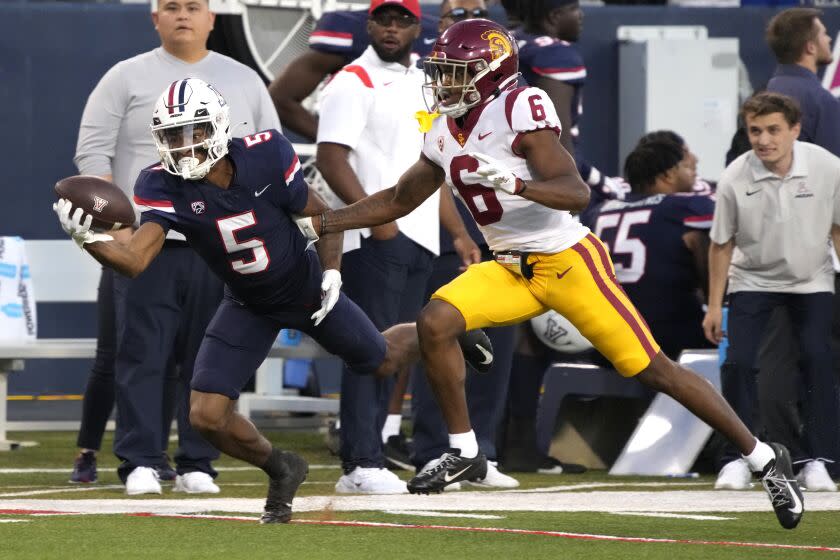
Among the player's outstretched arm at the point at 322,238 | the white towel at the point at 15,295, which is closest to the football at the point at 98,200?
the player's outstretched arm at the point at 322,238

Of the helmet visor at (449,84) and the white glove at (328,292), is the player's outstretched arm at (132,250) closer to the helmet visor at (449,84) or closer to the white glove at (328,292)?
the white glove at (328,292)

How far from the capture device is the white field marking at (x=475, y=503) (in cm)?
626

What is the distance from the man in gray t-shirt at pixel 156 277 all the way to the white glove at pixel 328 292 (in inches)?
45.8

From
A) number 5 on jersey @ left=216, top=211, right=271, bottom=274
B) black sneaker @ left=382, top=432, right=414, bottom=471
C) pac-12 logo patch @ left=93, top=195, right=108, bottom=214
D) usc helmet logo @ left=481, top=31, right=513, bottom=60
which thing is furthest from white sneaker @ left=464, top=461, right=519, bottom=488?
pac-12 logo patch @ left=93, top=195, right=108, bottom=214

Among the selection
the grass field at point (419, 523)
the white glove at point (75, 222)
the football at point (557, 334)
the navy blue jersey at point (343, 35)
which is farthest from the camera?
the football at point (557, 334)

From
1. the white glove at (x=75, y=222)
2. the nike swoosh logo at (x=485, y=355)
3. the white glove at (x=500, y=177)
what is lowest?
the nike swoosh logo at (x=485, y=355)

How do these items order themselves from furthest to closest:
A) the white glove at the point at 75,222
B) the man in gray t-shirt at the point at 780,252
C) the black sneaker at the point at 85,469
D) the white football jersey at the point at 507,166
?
the black sneaker at the point at 85,469
the man in gray t-shirt at the point at 780,252
the white football jersey at the point at 507,166
the white glove at the point at 75,222

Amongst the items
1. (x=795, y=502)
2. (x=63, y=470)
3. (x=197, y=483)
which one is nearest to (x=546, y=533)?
(x=795, y=502)

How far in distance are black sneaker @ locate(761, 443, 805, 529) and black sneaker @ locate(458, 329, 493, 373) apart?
3.48 feet

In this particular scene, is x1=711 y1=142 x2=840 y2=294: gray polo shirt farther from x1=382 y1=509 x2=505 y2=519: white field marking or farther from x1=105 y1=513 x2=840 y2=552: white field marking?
x1=105 y1=513 x2=840 y2=552: white field marking

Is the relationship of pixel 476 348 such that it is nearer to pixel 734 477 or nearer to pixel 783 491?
pixel 783 491

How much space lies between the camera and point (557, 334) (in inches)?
335

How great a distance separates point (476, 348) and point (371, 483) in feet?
3.28

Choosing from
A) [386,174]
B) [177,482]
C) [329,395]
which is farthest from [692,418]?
[329,395]
